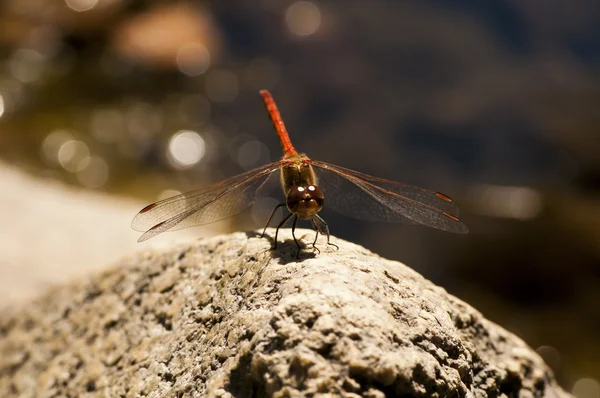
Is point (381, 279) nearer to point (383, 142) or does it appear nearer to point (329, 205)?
point (329, 205)

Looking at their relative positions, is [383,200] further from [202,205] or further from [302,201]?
[202,205]

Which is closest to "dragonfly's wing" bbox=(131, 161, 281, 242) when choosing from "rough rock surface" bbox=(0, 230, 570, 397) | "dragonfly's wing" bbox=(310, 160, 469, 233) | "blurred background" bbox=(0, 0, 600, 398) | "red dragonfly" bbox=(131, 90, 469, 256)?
"red dragonfly" bbox=(131, 90, 469, 256)

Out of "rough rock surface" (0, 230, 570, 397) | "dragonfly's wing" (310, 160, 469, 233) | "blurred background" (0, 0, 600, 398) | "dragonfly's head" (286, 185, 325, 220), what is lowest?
"rough rock surface" (0, 230, 570, 397)

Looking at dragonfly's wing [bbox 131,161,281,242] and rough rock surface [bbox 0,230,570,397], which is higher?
dragonfly's wing [bbox 131,161,281,242]

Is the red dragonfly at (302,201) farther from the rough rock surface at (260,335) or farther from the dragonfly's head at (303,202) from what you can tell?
the rough rock surface at (260,335)

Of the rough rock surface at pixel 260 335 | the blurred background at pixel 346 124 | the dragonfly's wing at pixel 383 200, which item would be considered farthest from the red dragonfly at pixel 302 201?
the blurred background at pixel 346 124

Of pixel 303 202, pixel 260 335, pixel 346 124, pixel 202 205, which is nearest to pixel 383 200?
pixel 303 202

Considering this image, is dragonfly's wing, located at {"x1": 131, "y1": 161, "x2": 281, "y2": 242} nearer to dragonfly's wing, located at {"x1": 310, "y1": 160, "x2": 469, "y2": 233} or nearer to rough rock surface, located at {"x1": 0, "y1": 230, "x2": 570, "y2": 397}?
rough rock surface, located at {"x1": 0, "y1": 230, "x2": 570, "y2": 397}
